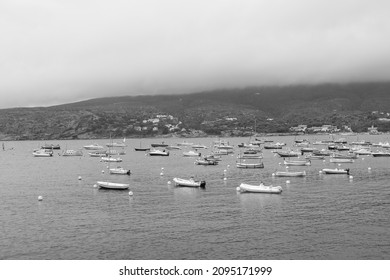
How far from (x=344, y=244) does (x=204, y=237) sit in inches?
526

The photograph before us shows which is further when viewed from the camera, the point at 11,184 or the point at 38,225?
the point at 11,184

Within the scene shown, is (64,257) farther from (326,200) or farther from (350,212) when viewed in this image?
(326,200)

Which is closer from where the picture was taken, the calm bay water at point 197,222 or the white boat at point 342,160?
the calm bay water at point 197,222

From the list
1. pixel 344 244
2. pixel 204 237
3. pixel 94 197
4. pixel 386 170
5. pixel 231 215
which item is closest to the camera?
pixel 344 244

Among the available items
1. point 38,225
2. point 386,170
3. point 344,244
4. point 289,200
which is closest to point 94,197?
point 38,225

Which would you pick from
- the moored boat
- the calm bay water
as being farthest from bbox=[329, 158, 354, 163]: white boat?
the calm bay water

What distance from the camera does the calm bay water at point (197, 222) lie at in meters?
41.0

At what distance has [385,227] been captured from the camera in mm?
48062

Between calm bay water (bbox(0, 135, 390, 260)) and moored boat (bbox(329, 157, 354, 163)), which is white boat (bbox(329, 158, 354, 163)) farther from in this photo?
calm bay water (bbox(0, 135, 390, 260))

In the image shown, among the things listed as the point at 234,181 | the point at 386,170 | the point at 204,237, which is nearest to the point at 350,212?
the point at 204,237

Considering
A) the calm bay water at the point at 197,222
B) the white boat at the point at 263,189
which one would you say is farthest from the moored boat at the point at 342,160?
the white boat at the point at 263,189

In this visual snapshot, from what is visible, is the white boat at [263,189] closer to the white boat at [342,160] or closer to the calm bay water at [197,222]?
the calm bay water at [197,222]

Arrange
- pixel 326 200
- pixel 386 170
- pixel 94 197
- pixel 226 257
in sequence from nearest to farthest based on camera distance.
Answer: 1. pixel 226 257
2. pixel 326 200
3. pixel 94 197
4. pixel 386 170

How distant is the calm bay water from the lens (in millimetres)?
41031
